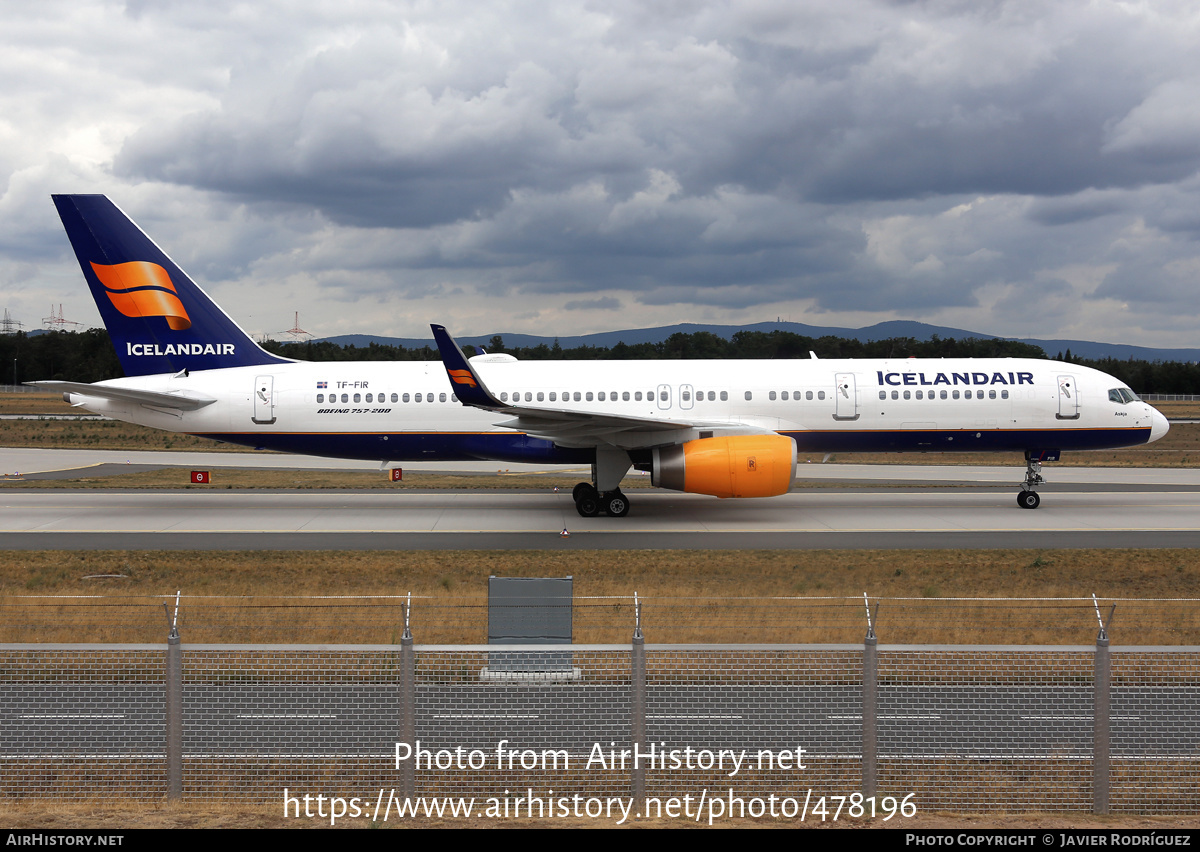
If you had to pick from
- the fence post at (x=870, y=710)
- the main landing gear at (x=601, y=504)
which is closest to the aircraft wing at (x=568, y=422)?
the main landing gear at (x=601, y=504)

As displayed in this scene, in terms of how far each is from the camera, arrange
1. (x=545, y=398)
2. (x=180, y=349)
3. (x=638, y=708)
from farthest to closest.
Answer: (x=180, y=349)
(x=545, y=398)
(x=638, y=708)

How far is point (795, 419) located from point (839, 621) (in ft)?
42.1

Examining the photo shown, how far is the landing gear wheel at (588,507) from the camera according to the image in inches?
950

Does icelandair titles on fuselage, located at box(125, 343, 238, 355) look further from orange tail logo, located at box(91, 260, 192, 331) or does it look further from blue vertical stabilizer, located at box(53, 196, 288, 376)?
orange tail logo, located at box(91, 260, 192, 331)

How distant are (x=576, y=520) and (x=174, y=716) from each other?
1720 centimetres

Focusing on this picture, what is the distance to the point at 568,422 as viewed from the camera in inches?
893

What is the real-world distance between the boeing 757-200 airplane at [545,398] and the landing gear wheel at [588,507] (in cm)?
3

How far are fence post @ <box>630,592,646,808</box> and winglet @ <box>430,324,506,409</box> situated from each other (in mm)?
14871

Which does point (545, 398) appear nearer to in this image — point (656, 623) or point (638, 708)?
point (656, 623)

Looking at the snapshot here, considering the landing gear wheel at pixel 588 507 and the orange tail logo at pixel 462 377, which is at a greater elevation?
the orange tail logo at pixel 462 377

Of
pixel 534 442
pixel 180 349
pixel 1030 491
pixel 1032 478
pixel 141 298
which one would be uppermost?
pixel 141 298

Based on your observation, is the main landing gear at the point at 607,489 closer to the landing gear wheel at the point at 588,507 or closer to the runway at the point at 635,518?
the landing gear wheel at the point at 588,507

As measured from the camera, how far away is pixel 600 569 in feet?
57.1

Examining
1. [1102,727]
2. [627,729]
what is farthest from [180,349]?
[1102,727]
